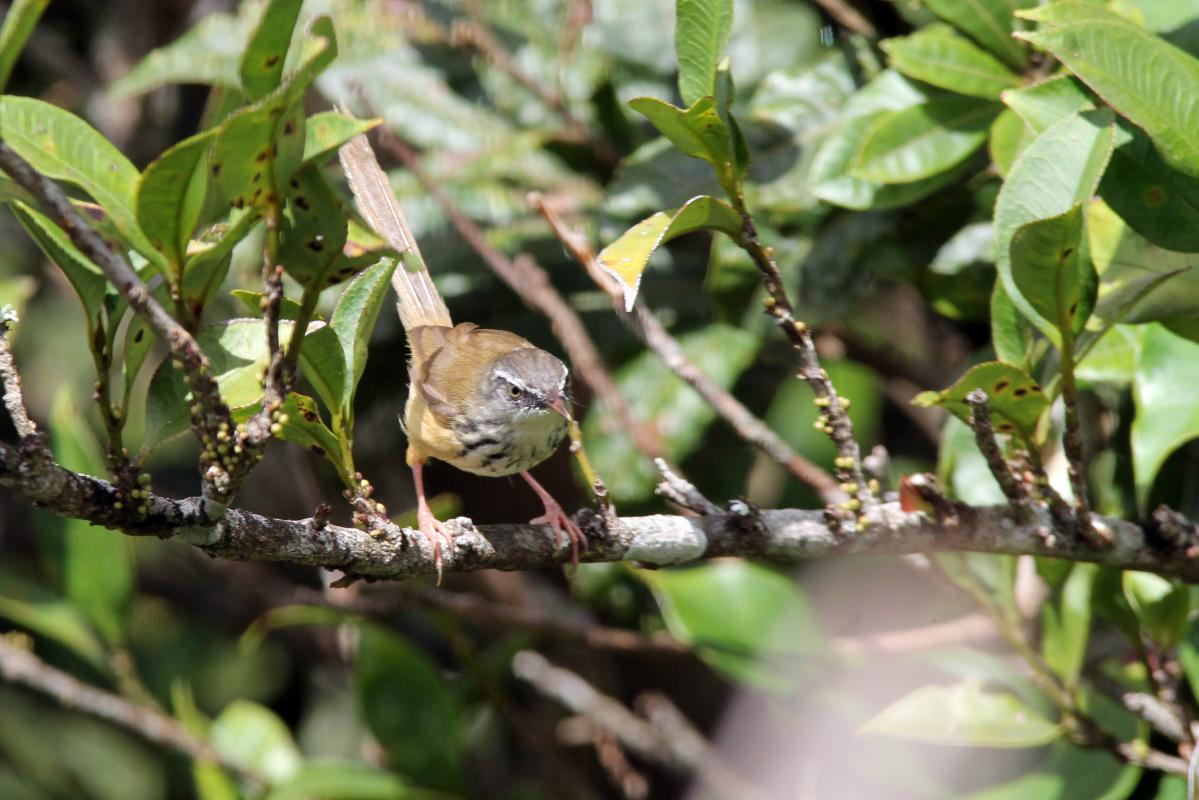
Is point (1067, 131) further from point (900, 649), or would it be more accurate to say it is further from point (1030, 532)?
point (900, 649)

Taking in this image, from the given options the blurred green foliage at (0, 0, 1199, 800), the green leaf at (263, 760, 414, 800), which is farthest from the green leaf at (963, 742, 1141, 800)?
the green leaf at (263, 760, 414, 800)

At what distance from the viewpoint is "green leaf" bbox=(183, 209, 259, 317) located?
1550 mm

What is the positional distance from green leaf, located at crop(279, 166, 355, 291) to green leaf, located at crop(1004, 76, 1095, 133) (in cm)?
116

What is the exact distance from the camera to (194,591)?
517cm

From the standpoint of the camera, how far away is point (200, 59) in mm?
3623

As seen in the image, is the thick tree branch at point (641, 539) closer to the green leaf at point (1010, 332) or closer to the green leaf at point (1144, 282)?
the green leaf at point (1010, 332)

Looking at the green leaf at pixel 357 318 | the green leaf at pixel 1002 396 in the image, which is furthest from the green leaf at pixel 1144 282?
the green leaf at pixel 357 318

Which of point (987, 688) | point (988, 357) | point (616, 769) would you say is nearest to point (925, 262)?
point (988, 357)

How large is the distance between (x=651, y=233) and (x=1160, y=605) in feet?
4.62

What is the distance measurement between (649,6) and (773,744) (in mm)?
2267

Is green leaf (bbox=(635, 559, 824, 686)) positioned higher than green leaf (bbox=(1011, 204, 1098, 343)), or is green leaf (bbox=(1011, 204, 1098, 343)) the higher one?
green leaf (bbox=(1011, 204, 1098, 343))

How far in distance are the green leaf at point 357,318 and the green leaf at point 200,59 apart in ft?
6.30

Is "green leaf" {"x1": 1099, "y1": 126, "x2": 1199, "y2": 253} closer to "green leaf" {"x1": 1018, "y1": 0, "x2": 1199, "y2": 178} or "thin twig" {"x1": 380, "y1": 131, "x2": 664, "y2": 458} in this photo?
"green leaf" {"x1": 1018, "y1": 0, "x2": 1199, "y2": 178}

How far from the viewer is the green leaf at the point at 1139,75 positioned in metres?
1.86
